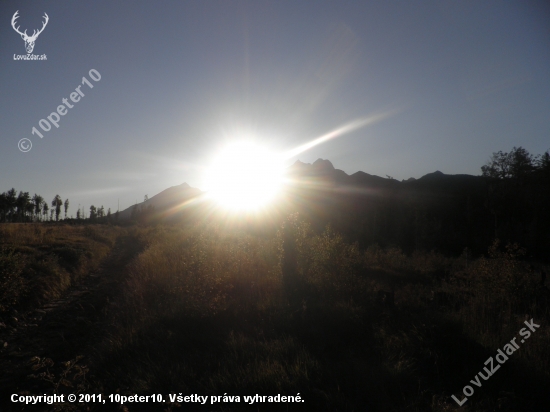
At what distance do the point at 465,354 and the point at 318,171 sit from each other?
Answer: 64135 millimetres

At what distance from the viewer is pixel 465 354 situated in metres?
4.59

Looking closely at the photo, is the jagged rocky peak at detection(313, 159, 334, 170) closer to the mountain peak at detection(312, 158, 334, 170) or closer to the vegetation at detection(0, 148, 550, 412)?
the mountain peak at detection(312, 158, 334, 170)

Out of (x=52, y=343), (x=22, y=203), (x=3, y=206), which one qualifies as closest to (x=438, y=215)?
(x=52, y=343)

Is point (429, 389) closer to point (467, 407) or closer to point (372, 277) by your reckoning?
point (467, 407)

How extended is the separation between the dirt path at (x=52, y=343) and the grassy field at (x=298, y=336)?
58 mm

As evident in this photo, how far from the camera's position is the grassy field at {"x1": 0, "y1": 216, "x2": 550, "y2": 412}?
384 cm

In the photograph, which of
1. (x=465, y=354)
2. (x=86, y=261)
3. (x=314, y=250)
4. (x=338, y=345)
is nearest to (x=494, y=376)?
(x=465, y=354)

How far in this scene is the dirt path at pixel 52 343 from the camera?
170 inches

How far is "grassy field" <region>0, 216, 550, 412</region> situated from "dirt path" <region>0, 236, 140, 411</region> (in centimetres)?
6

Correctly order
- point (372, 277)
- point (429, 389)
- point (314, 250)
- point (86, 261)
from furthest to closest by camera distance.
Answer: point (86, 261) < point (372, 277) < point (314, 250) < point (429, 389)

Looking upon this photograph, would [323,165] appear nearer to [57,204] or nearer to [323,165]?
[323,165]

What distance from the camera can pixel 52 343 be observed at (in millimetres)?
6012

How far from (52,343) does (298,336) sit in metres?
4.64

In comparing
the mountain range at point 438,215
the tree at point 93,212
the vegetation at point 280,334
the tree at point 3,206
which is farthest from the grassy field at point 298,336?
the tree at point 93,212
